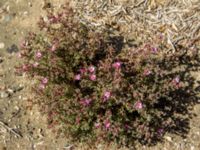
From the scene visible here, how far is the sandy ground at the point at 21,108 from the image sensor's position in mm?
4965

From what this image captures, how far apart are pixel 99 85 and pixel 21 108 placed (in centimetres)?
119

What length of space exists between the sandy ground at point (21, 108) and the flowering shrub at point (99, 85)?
8.4 inches

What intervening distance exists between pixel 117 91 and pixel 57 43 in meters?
0.80

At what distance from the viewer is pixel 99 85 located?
15.4 ft

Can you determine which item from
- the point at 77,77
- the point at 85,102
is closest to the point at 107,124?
the point at 85,102

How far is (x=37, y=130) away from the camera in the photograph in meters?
5.29

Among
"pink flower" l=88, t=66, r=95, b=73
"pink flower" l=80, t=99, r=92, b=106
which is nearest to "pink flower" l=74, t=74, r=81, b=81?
"pink flower" l=88, t=66, r=95, b=73

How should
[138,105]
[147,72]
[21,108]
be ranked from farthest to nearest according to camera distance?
[21,108] < [147,72] < [138,105]

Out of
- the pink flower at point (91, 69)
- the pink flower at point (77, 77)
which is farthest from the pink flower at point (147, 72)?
the pink flower at point (77, 77)

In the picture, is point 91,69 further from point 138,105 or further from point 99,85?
point 138,105

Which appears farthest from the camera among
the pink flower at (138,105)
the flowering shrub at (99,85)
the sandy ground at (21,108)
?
the sandy ground at (21,108)

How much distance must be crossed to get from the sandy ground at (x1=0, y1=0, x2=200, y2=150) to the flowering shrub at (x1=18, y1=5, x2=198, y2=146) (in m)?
0.21

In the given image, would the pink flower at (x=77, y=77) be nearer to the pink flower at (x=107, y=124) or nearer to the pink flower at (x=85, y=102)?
the pink flower at (x=85, y=102)

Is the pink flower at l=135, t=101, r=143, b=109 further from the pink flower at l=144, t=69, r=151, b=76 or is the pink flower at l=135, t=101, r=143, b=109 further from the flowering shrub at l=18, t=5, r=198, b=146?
the pink flower at l=144, t=69, r=151, b=76
